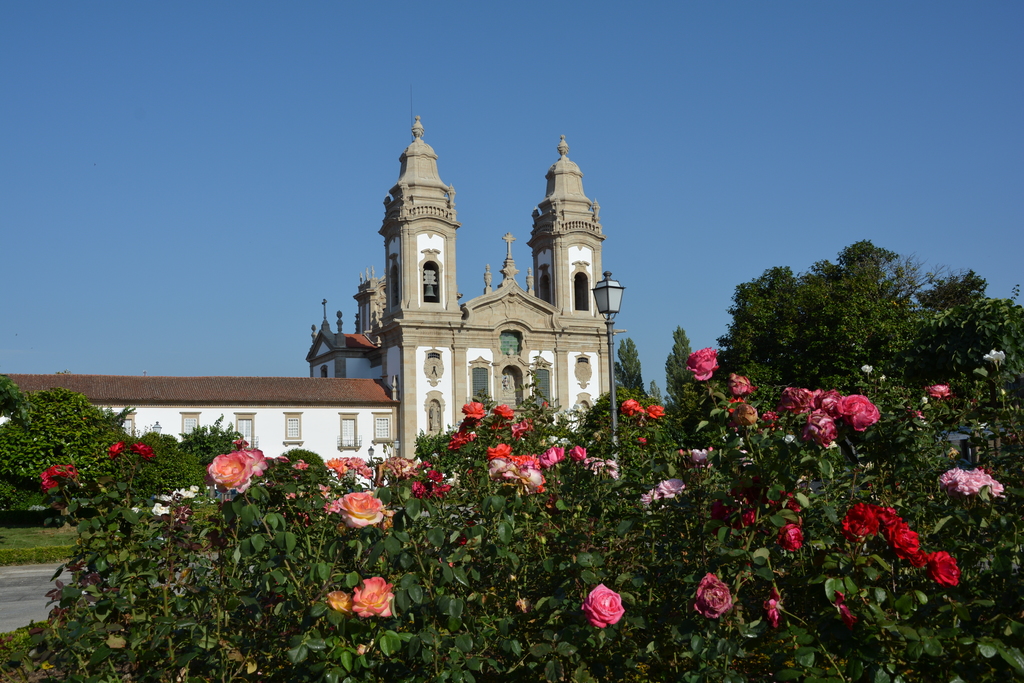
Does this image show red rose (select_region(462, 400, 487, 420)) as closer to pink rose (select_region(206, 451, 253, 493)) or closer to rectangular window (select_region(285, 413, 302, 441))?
pink rose (select_region(206, 451, 253, 493))

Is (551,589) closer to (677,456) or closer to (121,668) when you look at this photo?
(677,456)

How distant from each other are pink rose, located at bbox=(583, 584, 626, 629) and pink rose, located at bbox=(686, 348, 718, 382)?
1.02 metres

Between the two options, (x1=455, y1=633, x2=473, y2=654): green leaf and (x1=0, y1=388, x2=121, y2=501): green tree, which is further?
(x1=0, y1=388, x2=121, y2=501): green tree

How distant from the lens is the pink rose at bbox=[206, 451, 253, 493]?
387 cm

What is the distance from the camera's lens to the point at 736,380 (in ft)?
13.1

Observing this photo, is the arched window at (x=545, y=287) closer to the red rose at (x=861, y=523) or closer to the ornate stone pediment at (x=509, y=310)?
the ornate stone pediment at (x=509, y=310)

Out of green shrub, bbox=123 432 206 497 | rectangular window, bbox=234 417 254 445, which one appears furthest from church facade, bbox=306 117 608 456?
green shrub, bbox=123 432 206 497

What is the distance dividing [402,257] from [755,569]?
134 ft

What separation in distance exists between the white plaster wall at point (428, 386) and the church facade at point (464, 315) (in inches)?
2.0

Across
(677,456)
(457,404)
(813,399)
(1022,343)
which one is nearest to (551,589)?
(677,456)

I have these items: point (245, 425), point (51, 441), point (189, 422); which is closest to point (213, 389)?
point (189, 422)

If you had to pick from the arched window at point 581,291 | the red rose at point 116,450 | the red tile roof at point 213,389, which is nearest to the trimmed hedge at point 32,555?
the red rose at point 116,450

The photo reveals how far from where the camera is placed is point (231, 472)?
3896mm

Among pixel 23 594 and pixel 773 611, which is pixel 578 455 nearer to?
pixel 773 611
